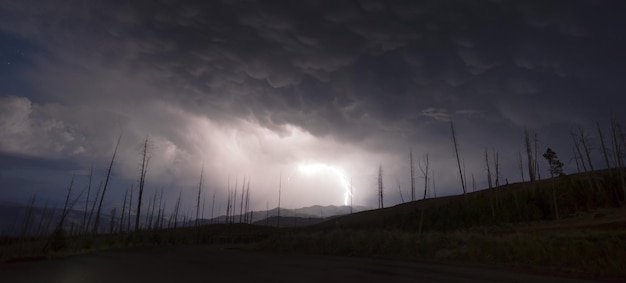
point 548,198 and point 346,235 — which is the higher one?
point 548,198

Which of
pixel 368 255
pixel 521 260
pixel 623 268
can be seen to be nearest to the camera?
pixel 623 268

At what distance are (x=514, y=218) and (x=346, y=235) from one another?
2686cm

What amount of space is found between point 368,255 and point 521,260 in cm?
1220

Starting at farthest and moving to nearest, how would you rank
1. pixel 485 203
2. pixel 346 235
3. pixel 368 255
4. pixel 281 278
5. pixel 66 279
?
pixel 485 203, pixel 346 235, pixel 368 255, pixel 281 278, pixel 66 279

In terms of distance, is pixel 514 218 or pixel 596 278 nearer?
pixel 596 278

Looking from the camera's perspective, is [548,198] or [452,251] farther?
Answer: [548,198]

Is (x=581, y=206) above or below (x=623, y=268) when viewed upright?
above

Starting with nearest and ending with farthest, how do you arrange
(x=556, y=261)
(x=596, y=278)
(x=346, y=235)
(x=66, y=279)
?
(x=66, y=279) < (x=596, y=278) < (x=556, y=261) < (x=346, y=235)

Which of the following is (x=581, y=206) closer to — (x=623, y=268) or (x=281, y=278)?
(x=623, y=268)

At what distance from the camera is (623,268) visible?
15.8m

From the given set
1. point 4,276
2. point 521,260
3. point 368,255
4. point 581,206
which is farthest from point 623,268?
point 581,206

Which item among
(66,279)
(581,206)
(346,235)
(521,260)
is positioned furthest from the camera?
(581,206)

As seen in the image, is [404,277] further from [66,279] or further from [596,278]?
[66,279]

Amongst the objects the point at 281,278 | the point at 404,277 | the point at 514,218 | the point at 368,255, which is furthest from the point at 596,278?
the point at 514,218
